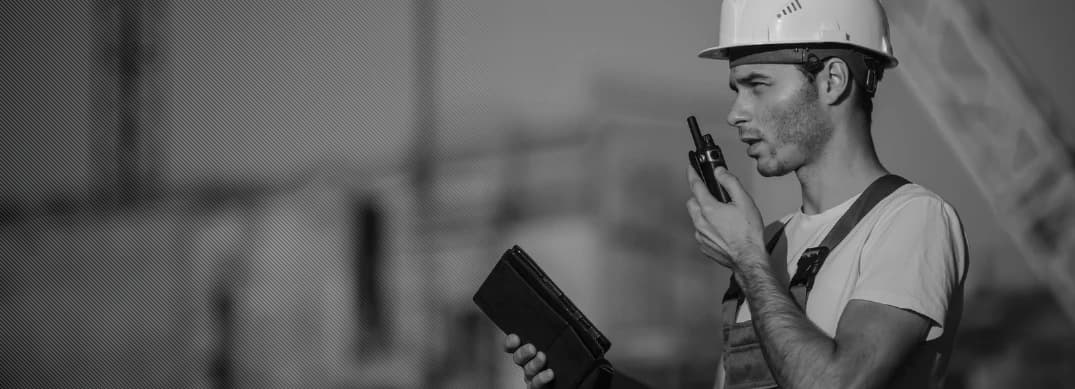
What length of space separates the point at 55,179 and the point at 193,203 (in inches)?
14.4

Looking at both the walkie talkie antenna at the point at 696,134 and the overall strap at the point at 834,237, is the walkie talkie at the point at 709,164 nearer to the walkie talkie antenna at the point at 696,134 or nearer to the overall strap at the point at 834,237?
the walkie talkie antenna at the point at 696,134

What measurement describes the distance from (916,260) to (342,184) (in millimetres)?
1994

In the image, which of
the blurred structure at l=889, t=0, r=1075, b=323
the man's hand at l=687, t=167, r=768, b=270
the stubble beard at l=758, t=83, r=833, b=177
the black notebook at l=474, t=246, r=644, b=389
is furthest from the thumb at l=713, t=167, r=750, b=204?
the blurred structure at l=889, t=0, r=1075, b=323

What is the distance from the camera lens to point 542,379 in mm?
2209

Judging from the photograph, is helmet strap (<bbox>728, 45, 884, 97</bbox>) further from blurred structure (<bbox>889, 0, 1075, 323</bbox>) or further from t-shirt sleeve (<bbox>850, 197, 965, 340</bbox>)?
blurred structure (<bbox>889, 0, 1075, 323</bbox>)

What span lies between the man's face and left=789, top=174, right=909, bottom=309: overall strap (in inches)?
5.6

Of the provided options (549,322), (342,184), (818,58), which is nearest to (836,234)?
(818,58)

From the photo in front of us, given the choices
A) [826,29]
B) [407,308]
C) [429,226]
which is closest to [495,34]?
[429,226]

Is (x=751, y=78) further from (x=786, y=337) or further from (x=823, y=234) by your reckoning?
(x=786, y=337)

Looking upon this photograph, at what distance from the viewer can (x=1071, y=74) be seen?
4.95 metres

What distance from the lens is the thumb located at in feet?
6.35

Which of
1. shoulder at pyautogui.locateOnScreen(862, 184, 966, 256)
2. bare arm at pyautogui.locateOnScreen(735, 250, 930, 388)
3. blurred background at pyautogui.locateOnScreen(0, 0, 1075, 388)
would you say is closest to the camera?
bare arm at pyautogui.locateOnScreen(735, 250, 930, 388)

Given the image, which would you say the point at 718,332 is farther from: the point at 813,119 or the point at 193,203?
the point at 813,119

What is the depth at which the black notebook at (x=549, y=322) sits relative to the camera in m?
2.21
